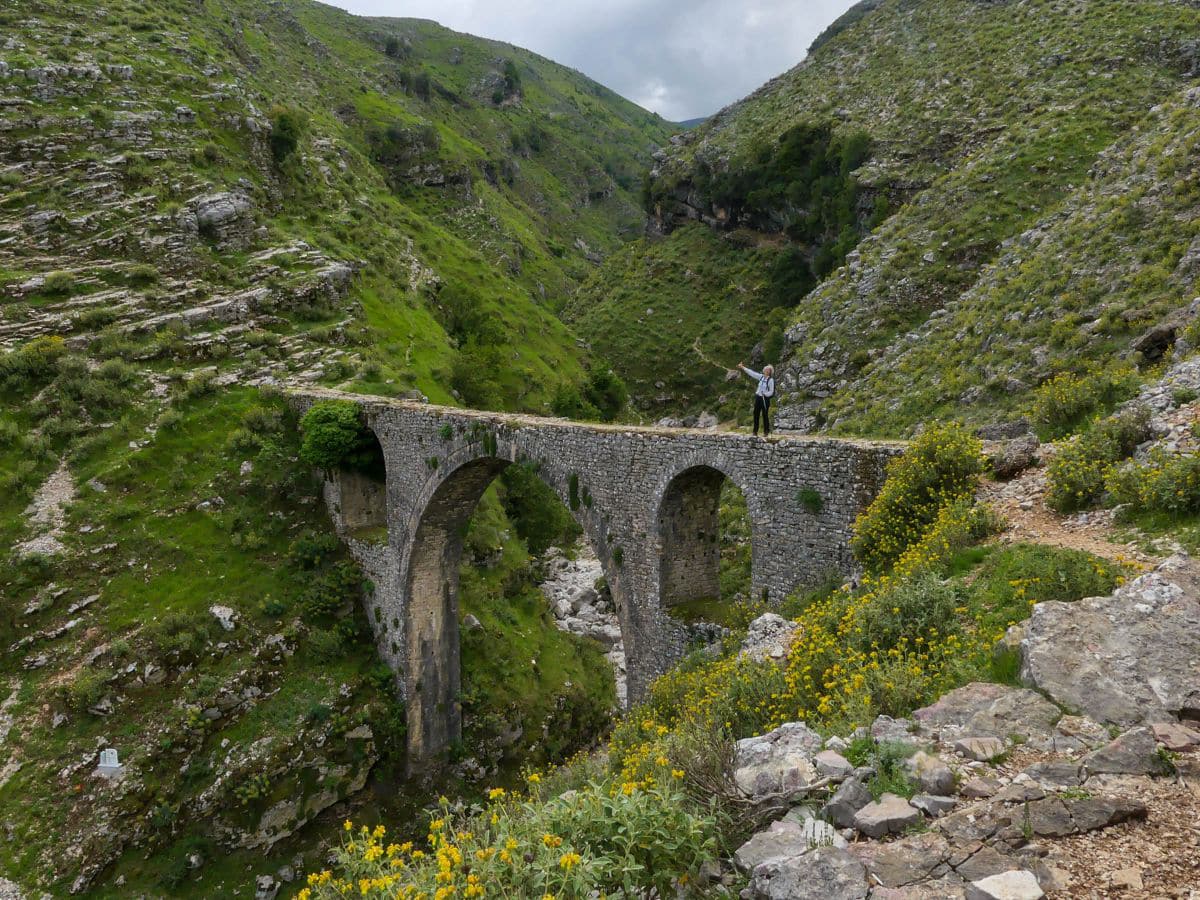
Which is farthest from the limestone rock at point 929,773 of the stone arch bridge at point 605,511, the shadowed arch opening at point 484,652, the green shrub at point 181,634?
the green shrub at point 181,634

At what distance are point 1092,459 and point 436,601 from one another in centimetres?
2067

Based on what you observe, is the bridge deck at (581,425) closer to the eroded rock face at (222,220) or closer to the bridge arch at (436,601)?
the bridge arch at (436,601)

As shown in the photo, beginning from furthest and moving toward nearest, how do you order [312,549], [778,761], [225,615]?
[312,549] < [225,615] < [778,761]

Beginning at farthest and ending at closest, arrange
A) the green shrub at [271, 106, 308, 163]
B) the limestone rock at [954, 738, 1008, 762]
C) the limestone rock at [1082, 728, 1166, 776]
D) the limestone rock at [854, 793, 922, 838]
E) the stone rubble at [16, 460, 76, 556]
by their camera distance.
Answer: the green shrub at [271, 106, 308, 163], the stone rubble at [16, 460, 76, 556], the limestone rock at [954, 738, 1008, 762], the limestone rock at [854, 793, 922, 838], the limestone rock at [1082, 728, 1166, 776]

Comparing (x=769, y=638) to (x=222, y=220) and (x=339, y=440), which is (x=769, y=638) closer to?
(x=339, y=440)

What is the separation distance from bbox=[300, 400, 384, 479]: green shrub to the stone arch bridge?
648 millimetres

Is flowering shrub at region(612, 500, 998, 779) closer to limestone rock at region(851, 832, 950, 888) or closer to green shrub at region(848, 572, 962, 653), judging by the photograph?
green shrub at region(848, 572, 962, 653)

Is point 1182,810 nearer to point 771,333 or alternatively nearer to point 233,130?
point 771,333

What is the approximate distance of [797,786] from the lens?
5.05m

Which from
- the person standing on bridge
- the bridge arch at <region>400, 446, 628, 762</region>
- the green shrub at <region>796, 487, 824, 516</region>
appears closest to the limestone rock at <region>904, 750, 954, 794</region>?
the green shrub at <region>796, 487, 824, 516</region>

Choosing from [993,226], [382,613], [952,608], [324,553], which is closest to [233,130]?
[324,553]

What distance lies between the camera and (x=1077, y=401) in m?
10.6

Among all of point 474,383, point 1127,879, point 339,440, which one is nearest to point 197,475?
point 339,440

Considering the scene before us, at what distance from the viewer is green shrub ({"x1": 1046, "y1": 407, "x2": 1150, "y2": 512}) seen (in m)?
8.16
